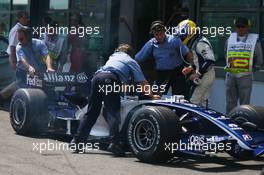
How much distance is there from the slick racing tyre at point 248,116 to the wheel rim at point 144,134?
1269 mm

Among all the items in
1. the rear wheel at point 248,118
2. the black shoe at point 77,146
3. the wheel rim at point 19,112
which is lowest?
the black shoe at point 77,146

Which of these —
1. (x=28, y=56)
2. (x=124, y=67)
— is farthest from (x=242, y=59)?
→ (x=28, y=56)

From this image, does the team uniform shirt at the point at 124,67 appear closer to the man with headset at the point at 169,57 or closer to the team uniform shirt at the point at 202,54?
the man with headset at the point at 169,57

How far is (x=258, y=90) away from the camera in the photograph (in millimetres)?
11250

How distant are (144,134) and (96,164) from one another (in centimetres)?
73

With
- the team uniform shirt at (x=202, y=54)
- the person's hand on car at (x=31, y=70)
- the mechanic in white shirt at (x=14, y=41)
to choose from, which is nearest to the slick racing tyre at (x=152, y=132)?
the team uniform shirt at (x=202, y=54)

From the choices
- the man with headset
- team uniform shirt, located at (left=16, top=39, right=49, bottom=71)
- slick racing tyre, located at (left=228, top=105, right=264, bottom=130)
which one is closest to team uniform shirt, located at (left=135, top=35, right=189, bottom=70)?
the man with headset

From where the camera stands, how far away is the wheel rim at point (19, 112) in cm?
994

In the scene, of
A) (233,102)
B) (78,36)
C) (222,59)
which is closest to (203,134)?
(233,102)

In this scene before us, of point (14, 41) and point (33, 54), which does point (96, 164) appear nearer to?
point (33, 54)

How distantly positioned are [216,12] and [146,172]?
5.43 metres

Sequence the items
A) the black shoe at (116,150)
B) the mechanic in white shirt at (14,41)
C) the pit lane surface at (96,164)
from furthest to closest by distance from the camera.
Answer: the mechanic in white shirt at (14,41) < the black shoe at (116,150) < the pit lane surface at (96,164)

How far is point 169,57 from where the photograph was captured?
9.65 metres

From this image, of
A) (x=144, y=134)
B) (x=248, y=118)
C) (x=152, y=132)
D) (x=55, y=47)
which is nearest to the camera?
(x=152, y=132)
